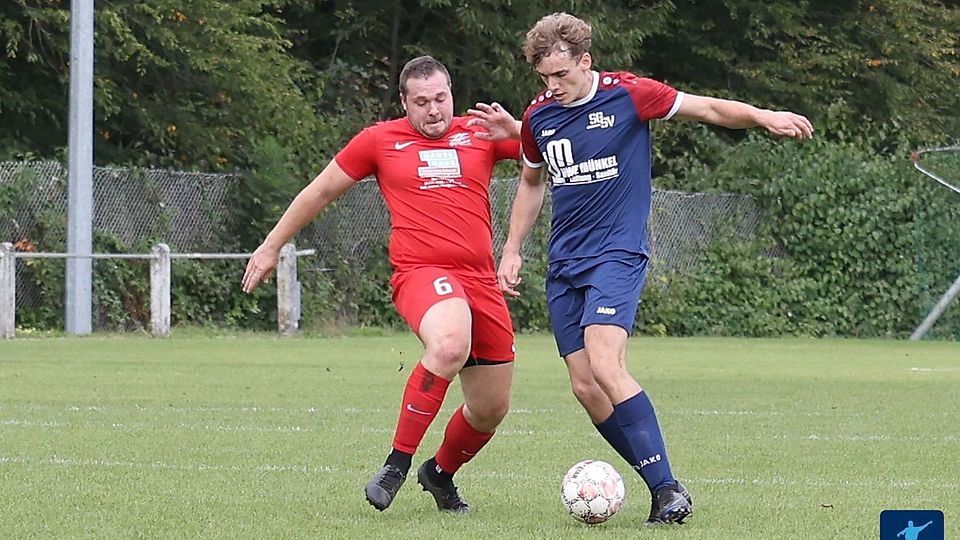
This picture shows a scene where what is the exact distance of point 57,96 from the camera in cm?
2659

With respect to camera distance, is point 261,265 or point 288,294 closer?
point 261,265

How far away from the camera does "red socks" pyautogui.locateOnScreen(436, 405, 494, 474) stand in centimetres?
755

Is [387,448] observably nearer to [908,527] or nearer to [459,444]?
[459,444]

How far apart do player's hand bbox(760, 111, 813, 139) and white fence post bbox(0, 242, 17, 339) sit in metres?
15.6

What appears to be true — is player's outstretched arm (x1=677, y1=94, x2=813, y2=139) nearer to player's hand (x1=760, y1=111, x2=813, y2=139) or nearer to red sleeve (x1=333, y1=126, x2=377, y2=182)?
player's hand (x1=760, y1=111, x2=813, y2=139)

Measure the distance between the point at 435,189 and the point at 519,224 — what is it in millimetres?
536

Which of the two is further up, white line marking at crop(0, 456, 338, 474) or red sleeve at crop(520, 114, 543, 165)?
red sleeve at crop(520, 114, 543, 165)

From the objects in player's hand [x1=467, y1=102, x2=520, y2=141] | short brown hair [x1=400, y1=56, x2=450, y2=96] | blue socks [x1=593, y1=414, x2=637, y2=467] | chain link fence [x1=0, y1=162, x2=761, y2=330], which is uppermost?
short brown hair [x1=400, y1=56, x2=450, y2=96]

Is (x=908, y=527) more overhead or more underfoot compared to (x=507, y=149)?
more underfoot

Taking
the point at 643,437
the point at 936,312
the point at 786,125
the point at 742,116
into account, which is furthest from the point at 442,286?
the point at 936,312

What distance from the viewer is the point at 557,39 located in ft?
23.7

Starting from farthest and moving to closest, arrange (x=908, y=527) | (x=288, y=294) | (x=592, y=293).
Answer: (x=288, y=294)
(x=592, y=293)
(x=908, y=527)

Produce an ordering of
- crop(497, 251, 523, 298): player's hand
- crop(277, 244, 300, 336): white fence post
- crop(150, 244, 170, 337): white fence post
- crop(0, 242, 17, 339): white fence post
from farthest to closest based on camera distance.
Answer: crop(277, 244, 300, 336): white fence post, crop(150, 244, 170, 337): white fence post, crop(0, 242, 17, 339): white fence post, crop(497, 251, 523, 298): player's hand

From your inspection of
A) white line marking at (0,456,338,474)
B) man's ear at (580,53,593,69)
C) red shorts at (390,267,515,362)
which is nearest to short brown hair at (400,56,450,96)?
man's ear at (580,53,593,69)
